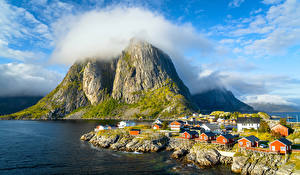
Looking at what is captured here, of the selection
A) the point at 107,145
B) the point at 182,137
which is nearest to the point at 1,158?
the point at 107,145

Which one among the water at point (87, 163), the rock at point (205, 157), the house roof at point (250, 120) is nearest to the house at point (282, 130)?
the house roof at point (250, 120)

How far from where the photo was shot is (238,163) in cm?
5331

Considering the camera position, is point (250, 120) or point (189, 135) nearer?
point (189, 135)

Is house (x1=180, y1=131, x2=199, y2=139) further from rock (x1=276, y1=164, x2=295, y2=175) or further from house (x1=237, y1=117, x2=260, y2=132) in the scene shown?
rock (x1=276, y1=164, x2=295, y2=175)

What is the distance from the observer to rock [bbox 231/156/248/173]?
51.9m

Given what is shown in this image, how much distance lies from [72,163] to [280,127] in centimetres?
7522

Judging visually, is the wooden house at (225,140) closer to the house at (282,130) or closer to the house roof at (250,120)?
the house at (282,130)

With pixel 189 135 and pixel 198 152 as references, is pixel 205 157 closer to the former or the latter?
pixel 198 152

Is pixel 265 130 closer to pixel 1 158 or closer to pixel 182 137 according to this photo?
pixel 182 137

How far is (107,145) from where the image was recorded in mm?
84500

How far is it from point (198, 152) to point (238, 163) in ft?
40.5

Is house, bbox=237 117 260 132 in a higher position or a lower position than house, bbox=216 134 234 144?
higher

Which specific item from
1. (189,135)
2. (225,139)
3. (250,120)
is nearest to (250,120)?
(250,120)

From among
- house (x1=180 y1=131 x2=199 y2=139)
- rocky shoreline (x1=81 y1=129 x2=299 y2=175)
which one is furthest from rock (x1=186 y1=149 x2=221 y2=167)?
house (x1=180 y1=131 x2=199 y2=139)
